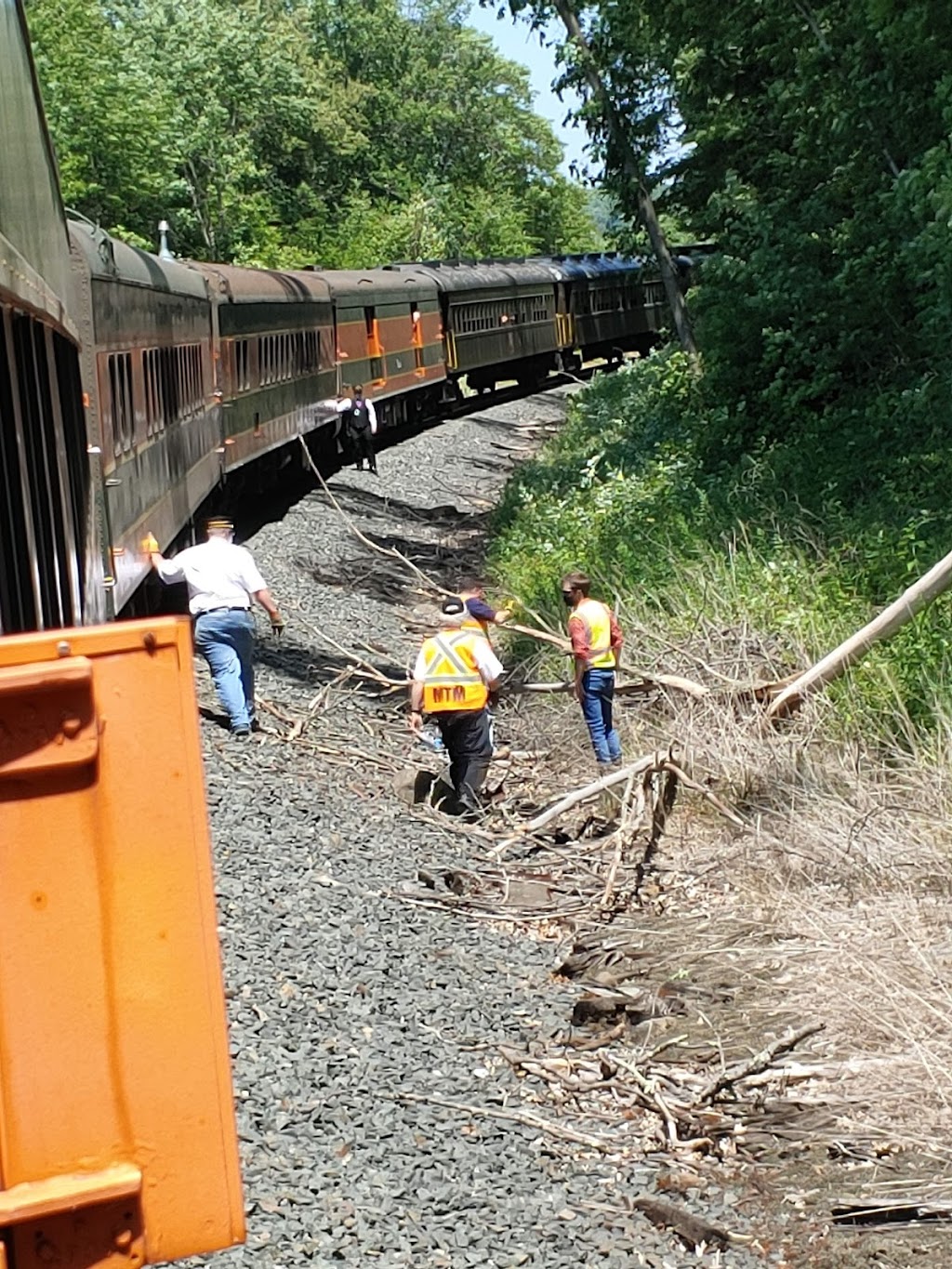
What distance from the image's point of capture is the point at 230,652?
36.1 ft

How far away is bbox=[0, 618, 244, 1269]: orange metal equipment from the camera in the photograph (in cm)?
202

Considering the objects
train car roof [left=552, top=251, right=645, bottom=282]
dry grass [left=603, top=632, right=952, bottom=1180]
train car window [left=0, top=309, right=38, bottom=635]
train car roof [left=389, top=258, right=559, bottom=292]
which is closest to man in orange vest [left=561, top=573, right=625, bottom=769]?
dry grass [left=603, top=632, right=952, bottom=1180]

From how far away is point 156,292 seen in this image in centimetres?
1348

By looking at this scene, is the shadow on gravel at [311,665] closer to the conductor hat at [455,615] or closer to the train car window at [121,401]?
the train car window at [121,401]

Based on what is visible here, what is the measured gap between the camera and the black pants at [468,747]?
1044 centimetres

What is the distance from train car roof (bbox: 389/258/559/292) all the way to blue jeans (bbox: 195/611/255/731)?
77.0 feet

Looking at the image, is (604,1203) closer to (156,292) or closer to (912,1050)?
(912,1050)

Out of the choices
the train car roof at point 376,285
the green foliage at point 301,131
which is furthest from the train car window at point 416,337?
the green foliage at point 301,131

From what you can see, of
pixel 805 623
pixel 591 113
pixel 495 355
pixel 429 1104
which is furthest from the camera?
pixel 495 355

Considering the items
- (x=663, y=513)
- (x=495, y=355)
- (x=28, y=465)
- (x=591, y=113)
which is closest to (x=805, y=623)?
(x=663, y=513)

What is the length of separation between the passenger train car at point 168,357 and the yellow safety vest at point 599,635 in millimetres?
2878

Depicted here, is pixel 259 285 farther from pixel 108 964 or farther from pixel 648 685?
pixel 108 964

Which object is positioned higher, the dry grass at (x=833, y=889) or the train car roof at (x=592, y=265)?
the train car roof at (x=592, y=265)

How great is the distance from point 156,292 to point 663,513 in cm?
544
